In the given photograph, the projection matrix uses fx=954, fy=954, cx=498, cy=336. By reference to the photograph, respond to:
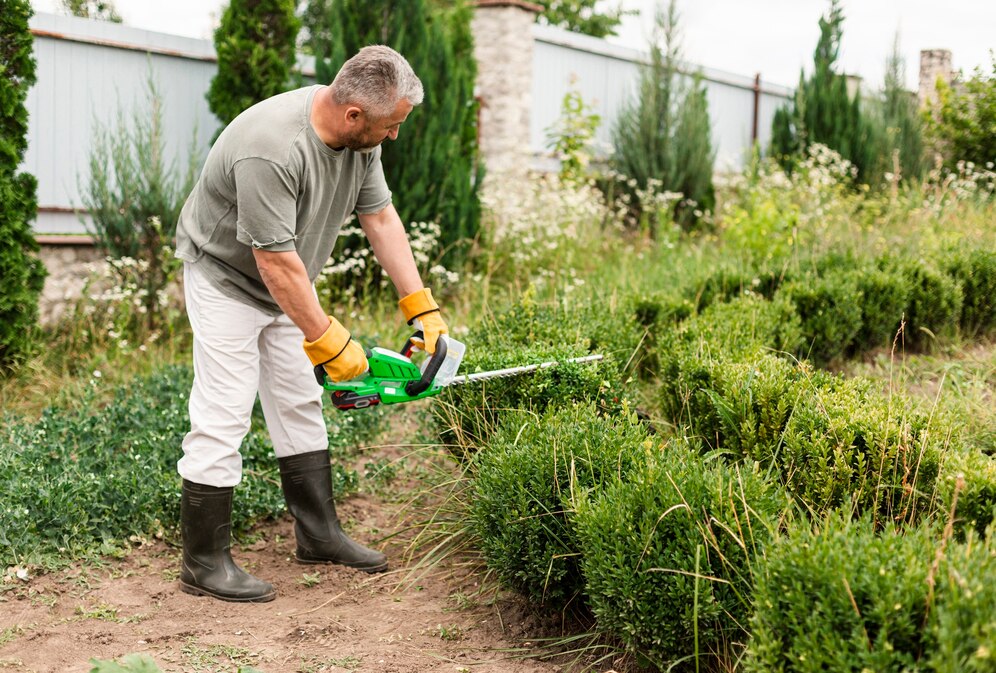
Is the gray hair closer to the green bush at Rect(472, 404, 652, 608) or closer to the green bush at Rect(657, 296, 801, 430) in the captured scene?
the green bush at Rect(472, 404, 652, 608)

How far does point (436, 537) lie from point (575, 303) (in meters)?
1.50

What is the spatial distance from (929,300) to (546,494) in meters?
3.40

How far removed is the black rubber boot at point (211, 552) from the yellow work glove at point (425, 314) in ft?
2.98

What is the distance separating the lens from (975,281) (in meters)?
5.58

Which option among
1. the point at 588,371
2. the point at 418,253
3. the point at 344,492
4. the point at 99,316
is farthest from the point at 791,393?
the point at 99,316

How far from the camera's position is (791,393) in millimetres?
3342

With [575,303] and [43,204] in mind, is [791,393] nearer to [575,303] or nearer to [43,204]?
[575,303]

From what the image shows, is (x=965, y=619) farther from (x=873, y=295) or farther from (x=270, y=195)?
(x=873, y=295)

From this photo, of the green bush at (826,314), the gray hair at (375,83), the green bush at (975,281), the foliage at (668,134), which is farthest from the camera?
the foliage at (668,134)

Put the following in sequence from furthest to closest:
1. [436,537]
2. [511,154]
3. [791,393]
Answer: [511,154] → [436,537] → [791,393]

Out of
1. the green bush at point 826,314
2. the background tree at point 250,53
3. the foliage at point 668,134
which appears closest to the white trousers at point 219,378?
the green bush at point 826,314

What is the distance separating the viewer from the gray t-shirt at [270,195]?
10.1 ft

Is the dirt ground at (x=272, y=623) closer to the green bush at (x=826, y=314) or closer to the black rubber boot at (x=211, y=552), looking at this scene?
the black rubber boot at (x=211, y=552)

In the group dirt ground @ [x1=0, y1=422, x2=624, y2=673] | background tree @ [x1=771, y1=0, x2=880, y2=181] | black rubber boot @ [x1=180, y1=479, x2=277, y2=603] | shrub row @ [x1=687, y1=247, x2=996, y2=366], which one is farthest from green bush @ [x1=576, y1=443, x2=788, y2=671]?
background tree @ [x1=771, y1=0, x2=880, y2=181]
